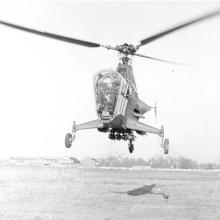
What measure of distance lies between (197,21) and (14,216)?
54.9ft

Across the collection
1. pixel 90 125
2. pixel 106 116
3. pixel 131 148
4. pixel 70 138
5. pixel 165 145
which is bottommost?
pixel 131 148

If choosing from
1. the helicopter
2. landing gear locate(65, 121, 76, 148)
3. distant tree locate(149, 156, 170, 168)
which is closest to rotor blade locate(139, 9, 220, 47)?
the helicopter

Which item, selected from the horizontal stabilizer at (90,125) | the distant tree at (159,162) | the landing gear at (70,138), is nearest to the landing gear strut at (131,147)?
the horizontal stabilizer at (90,125)

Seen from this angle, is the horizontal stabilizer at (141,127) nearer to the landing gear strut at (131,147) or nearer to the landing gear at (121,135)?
the landing gear at (121,135)

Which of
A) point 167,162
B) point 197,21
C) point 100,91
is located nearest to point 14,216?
point 100,91

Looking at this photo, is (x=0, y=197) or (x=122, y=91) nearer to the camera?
(x=122, y=91)

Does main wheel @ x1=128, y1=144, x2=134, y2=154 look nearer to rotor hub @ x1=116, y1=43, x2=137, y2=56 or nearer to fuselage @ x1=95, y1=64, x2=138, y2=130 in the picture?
fuselage @ x1=95, y1=64, x2=138, y2=130

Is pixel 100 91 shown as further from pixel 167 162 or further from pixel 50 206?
pixel 167 162

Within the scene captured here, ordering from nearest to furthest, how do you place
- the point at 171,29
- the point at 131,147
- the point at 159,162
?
the point at 171,29 → the point at 131,147 → the point at 159,162

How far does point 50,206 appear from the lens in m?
29.3

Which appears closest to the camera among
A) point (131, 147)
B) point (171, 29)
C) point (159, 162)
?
point (171, 29)

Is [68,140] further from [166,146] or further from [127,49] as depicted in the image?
[127,49]

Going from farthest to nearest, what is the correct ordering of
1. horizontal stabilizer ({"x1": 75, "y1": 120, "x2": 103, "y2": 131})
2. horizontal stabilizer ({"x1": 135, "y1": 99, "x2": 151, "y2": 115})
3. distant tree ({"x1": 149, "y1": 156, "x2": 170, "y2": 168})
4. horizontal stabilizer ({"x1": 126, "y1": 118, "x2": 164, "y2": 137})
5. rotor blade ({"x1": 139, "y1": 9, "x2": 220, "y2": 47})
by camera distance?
distant tree ({"x1": 149, "y1": 156, "x2": 170, "y2": 168}) < horizontal stabilizer ({"x1": 135, "y1": 99, "x2": 151, "y2": 115}) < horizontal stabilizer ({"x1": 126, "y1": 118, "x2": 164, "y2": 137}) < horizontal stabilizer ({"x1": 75, "y1": 120, "x2": 103, "y2": 131}) < rotor blade ({"x1": 139, "y1": 9, "x2": 220, "y2": 47})

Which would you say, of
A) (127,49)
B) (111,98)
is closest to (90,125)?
(111,98)
